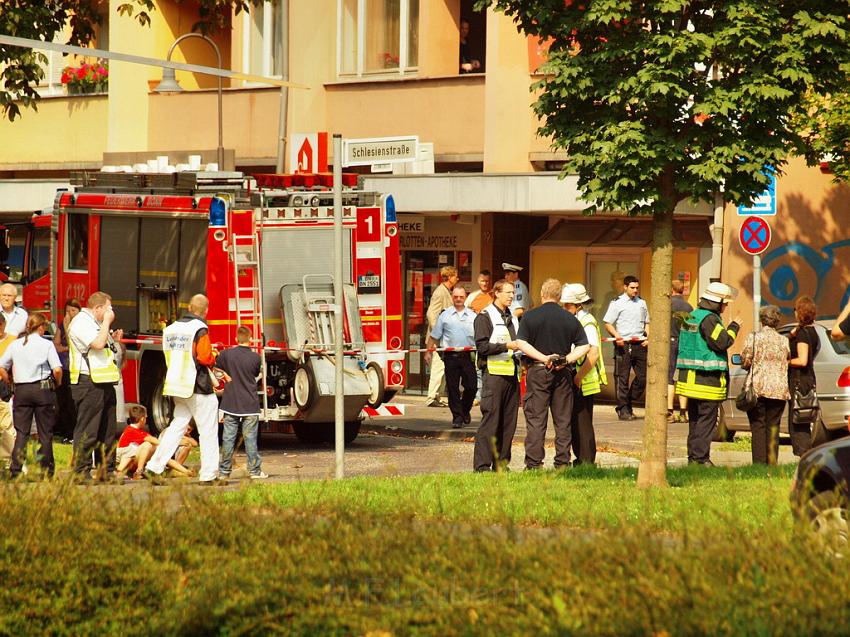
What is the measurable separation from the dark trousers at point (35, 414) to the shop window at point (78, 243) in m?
5.17

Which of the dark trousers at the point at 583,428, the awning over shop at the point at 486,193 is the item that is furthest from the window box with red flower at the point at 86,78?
the dark trousers at the point at 583,428

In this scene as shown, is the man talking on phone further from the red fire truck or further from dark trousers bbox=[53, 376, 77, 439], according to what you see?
dark trousers bbox=[53, 376, 77, 439]

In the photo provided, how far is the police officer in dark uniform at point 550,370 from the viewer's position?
47.1ft

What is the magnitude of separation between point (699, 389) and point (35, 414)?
19.6 ft

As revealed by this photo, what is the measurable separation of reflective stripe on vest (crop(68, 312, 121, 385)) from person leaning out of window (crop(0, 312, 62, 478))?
18 centimetres

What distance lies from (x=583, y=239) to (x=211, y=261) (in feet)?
29.4

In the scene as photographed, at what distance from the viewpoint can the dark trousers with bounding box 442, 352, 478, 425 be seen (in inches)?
816

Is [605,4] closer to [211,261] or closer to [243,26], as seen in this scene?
[211,261]

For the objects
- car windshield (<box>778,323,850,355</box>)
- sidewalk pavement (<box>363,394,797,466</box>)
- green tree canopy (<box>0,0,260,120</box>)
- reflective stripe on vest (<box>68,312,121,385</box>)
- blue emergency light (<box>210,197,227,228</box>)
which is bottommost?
sidewalk pavement (<box>363,394,797,466</box>)

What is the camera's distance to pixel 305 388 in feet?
56.1

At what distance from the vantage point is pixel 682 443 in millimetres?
18859

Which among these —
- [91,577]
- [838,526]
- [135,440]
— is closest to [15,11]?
[135,440]

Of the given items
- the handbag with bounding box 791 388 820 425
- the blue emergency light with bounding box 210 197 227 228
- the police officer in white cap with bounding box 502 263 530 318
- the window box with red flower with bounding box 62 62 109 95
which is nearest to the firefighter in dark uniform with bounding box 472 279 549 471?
the handbag with bounding box 791 388 820 425

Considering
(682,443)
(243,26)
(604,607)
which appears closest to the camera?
(604,607)
